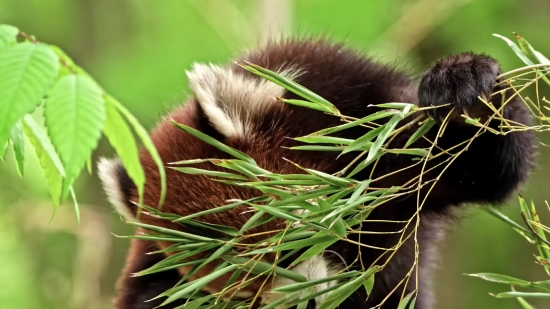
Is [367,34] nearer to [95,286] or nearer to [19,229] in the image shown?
[95,286]

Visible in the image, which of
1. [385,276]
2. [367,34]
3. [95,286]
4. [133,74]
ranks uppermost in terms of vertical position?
[367,34]

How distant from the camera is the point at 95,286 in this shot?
2.93m

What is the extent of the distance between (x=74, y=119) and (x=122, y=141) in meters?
0.10

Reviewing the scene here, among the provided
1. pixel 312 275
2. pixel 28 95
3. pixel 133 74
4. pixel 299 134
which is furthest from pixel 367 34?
pixel 28 95

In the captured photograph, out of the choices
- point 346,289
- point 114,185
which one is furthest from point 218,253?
point 114,185

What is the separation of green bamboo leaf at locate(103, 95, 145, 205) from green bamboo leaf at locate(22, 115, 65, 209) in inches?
2.9

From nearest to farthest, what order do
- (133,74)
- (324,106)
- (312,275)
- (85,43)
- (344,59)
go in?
(324,106) < (312,275) < (344,59) < (133,74) < (85,43)

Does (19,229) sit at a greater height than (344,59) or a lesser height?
lesser

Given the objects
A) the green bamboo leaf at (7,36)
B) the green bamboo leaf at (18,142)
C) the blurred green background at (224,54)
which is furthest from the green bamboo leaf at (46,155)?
the blurred green background at (224,54)

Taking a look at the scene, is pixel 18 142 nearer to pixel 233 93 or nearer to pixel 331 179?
pixel 331 179

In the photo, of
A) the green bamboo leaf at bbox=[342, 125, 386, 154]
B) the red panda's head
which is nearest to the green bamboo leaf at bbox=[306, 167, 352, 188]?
the green bamboo leaf at bbox=[342, 125, 386, 154]

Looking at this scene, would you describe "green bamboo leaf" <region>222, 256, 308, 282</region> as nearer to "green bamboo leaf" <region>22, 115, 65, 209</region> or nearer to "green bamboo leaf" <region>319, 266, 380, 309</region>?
"green bamboo leaf" <region>319, 266, 380, 309</region>

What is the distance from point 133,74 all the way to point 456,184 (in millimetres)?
1776

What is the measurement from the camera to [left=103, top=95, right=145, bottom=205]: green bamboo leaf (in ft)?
2.38
